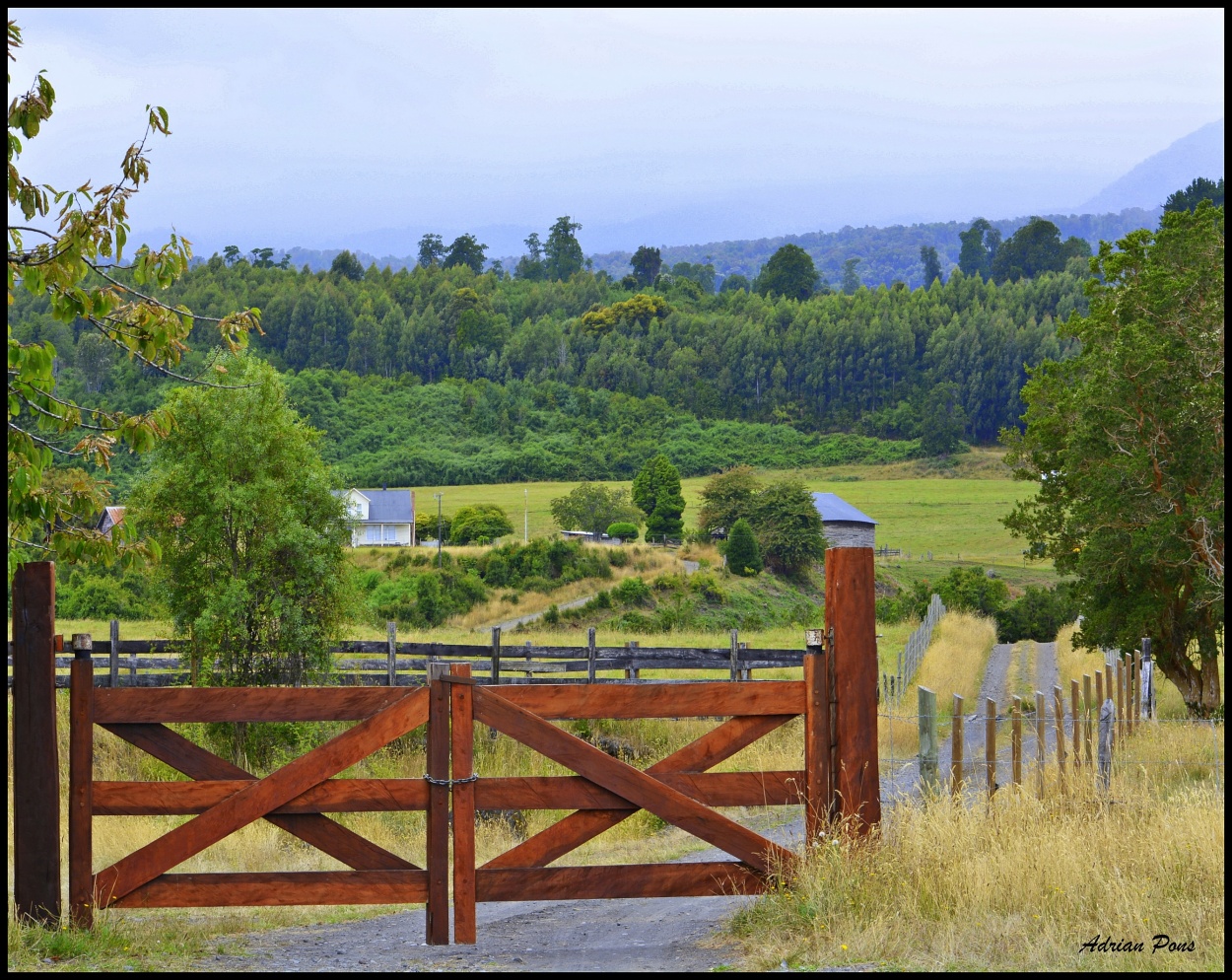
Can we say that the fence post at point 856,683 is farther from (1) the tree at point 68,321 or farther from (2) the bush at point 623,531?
(2) the bush at point 623,531

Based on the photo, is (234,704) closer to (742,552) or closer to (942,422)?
(742,552)

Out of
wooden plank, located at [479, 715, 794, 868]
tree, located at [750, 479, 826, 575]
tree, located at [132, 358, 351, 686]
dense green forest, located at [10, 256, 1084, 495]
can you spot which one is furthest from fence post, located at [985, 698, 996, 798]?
dense green forest, located at [10, 256, 1084, 495]

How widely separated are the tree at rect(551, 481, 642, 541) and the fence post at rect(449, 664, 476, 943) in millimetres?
63878

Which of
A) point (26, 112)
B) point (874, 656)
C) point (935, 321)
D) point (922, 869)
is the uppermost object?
point (935, 321)

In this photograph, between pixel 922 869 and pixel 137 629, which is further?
pixel 137 629

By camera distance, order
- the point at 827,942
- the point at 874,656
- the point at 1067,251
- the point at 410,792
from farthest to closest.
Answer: the point at 1067,251 → the point at 874,656 → the point at 410,792 → the point at 827,942

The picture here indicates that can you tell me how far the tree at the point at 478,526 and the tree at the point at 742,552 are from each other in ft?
53.7

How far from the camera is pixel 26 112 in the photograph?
20.6 feet

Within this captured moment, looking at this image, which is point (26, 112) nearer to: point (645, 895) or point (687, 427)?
point (645, 895)

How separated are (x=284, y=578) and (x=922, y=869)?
11345 mm

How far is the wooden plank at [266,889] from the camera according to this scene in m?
5.86

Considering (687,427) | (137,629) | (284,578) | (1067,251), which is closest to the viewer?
(284,578)

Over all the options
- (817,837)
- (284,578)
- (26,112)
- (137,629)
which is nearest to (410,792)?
(817,837)

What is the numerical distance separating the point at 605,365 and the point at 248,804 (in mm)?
153362
